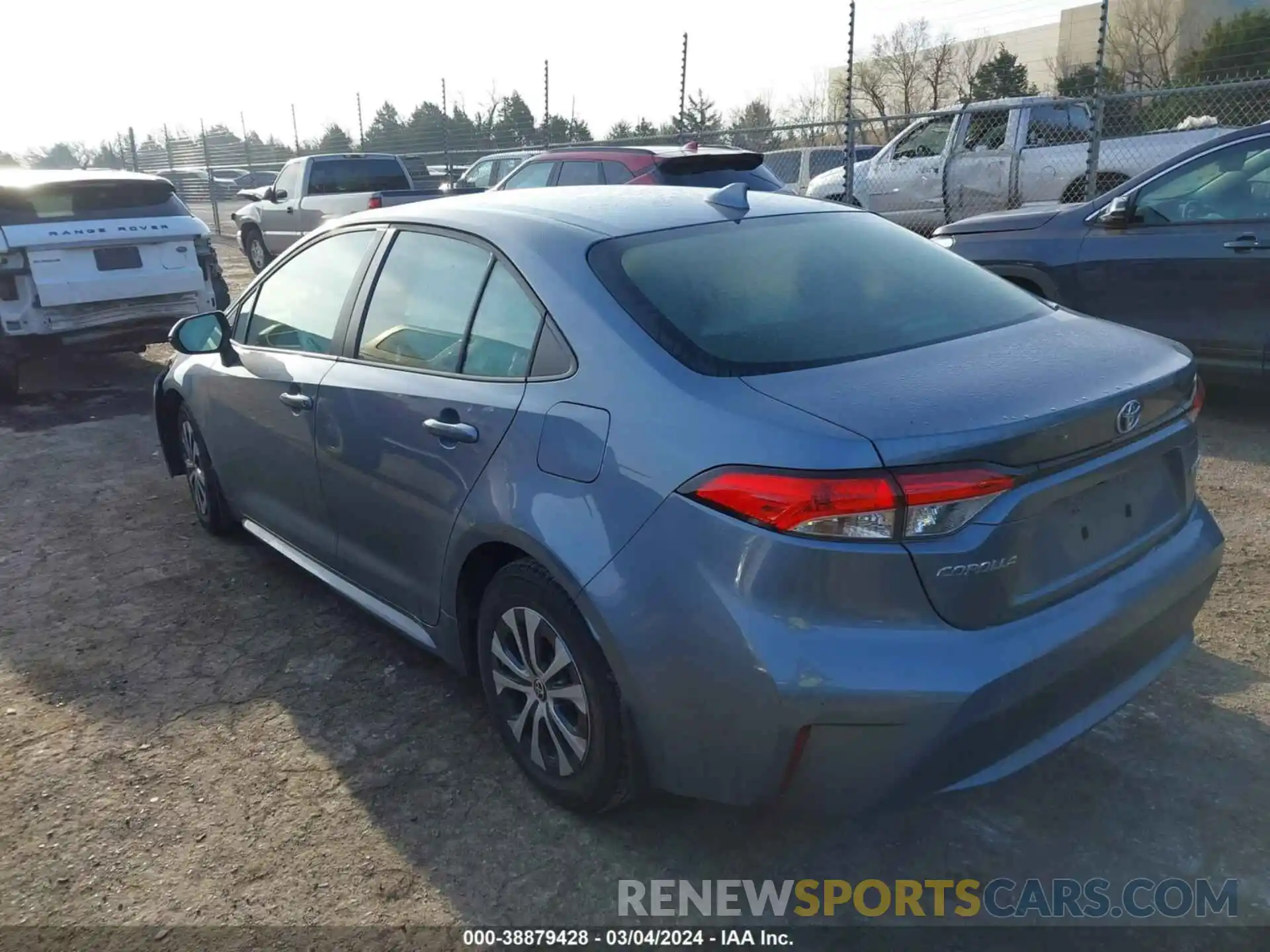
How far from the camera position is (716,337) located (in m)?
2.63

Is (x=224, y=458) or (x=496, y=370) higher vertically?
(x=496, y=370)

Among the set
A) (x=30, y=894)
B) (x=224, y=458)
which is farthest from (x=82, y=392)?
(x=30, y=894)

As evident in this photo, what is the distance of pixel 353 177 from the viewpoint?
572 inches

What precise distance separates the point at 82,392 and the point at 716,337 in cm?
763

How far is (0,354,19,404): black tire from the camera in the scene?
784 cm

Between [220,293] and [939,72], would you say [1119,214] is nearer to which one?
[220,293]

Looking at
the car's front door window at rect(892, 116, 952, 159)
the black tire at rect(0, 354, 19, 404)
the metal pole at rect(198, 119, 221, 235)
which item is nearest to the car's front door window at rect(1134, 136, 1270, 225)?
the car's front door window at rect(892, 116, 952, 159)

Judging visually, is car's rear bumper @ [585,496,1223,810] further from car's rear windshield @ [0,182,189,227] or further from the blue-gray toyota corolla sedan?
car's rear windshield @ [0,182,189,227]

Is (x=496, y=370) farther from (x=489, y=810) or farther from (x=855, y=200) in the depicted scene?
(x=855, y=200)

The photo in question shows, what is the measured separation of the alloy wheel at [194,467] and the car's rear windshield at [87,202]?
3642mm

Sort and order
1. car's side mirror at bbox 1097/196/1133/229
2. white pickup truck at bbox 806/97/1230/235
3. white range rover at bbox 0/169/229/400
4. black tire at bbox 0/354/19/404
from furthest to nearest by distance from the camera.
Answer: white pickup truck at bbox 806/97/1230/235 → black tire at bbox 0/354/19/404 → white range rover at bbox 0/169/229/400 → car's side mirror at bbox 1097/196/1133/229

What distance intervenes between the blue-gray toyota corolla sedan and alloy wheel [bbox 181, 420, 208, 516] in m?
1.62

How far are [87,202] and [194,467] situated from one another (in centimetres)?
413

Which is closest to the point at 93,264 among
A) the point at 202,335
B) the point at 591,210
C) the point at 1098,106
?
the point at 202,335
